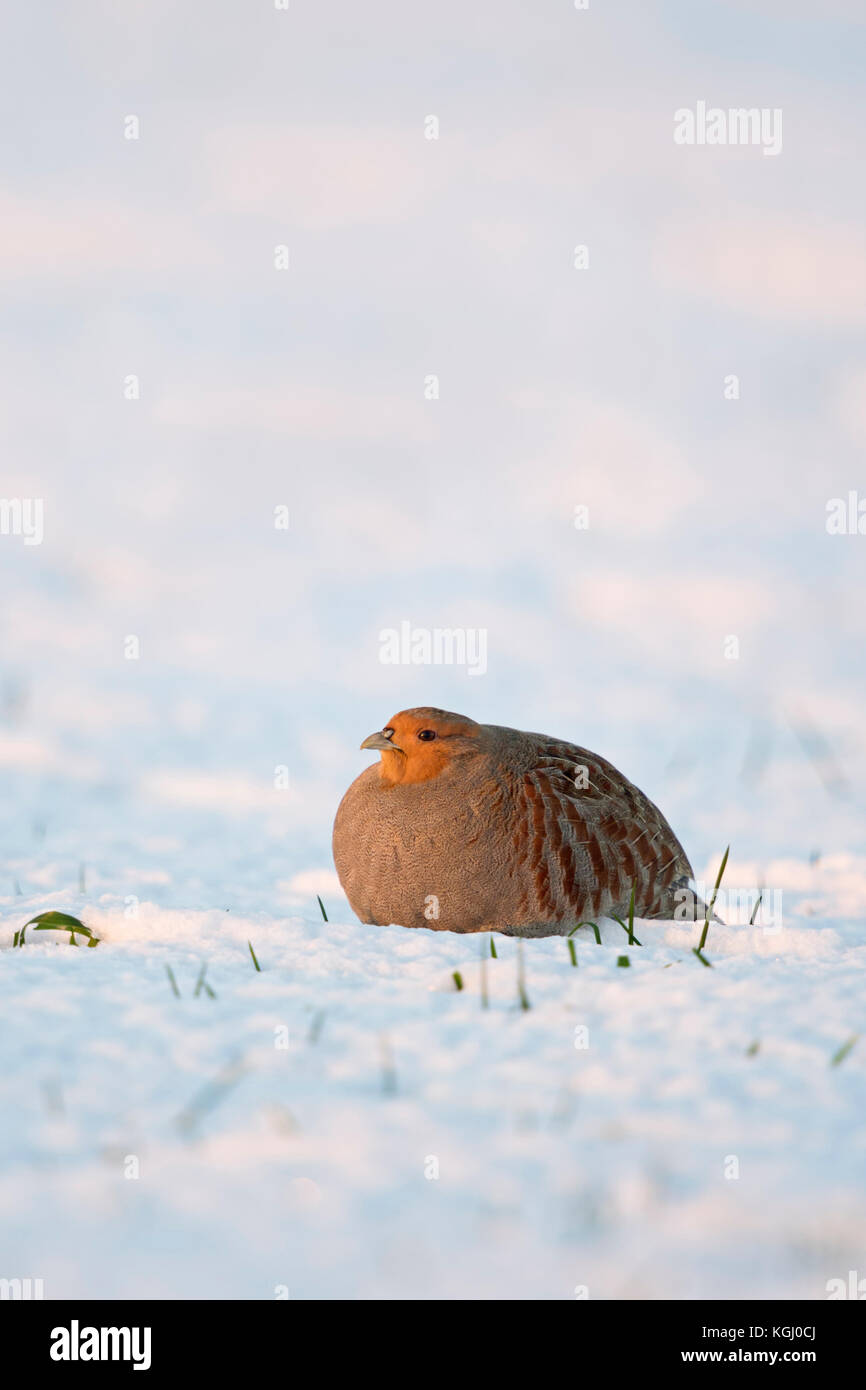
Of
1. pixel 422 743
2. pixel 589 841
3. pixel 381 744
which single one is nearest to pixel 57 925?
pixel 381 744

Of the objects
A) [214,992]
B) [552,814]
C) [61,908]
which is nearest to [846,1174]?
[214,992]

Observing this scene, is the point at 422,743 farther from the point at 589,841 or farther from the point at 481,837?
the point at 589,841

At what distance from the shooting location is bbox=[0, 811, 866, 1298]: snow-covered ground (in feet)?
5.80

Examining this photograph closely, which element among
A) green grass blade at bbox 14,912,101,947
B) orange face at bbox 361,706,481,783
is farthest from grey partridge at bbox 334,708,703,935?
green grass blade at bbox 14,912,101,947

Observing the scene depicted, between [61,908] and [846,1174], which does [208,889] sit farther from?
[846,1174]

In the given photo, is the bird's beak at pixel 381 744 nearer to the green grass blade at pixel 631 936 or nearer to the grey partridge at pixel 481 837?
the grey partridge at pixel 481 837

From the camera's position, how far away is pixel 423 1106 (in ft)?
6.90

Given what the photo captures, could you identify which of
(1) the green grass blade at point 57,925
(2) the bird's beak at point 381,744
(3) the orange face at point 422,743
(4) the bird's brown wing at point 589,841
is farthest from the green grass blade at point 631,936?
(1) the green grass blade at point 57,925

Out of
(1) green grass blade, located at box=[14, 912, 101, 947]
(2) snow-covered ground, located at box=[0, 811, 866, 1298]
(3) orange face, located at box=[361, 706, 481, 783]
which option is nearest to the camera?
(2) snow-covered ground, located at box=[0, 811, 866, 1298]

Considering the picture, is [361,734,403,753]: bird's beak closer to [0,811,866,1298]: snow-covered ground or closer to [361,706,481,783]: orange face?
[361,706,481,783]: orange face

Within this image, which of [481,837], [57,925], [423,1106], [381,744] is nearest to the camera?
[423,1106]

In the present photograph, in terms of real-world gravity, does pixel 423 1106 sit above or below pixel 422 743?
below

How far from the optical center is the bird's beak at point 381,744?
3.56 m

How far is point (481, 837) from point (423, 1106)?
1393 millimetres
